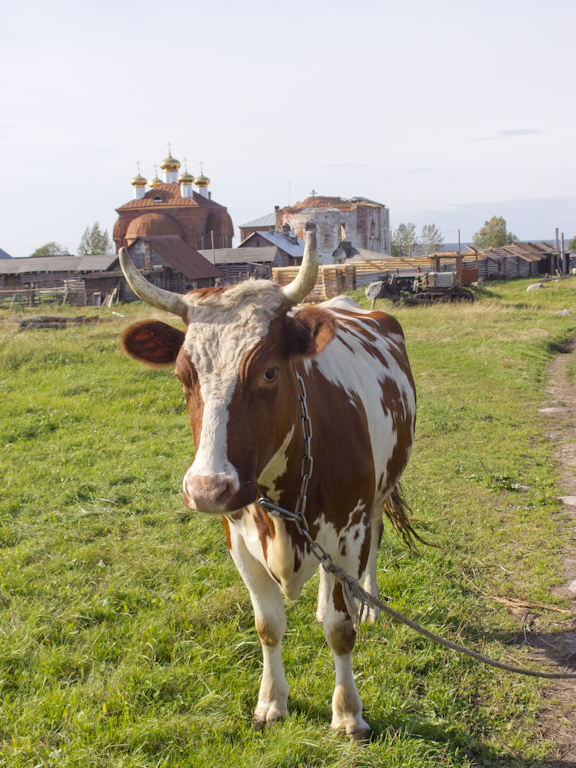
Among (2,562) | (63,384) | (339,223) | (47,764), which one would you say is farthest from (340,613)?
(339,223)

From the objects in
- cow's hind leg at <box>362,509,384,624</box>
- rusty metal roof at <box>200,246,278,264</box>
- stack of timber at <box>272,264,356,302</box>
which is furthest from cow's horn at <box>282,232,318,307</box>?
rusty metal roof at <box>200,246,278,264</box>

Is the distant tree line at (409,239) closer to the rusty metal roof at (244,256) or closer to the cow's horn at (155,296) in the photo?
the rusty metal roof at (244,256)

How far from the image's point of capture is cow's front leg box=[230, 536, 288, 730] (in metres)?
2.80

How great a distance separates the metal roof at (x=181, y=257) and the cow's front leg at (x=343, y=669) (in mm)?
36259

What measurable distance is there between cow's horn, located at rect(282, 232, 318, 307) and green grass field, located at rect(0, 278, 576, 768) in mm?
1955

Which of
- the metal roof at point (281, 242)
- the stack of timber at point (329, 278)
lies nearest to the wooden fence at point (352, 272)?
the stack of timber at point (329, 278)

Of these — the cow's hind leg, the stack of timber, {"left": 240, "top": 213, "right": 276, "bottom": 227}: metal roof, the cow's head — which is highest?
{"left": 240, "top": 213, "right": 276, "bottom": 227}: metal roof

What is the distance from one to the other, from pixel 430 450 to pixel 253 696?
13.7ft

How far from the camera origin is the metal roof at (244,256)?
48094 millimetres

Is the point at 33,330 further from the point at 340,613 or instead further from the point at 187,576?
the point at 340,613

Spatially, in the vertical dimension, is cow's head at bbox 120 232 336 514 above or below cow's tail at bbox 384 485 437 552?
above

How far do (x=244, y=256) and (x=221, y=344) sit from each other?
4826cm

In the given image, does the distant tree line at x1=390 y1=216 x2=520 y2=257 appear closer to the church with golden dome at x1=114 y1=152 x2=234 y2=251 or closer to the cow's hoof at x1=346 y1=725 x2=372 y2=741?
the church with golden dome at x1=114 y1=152 x2=234 y2=251

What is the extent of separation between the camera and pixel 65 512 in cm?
502
